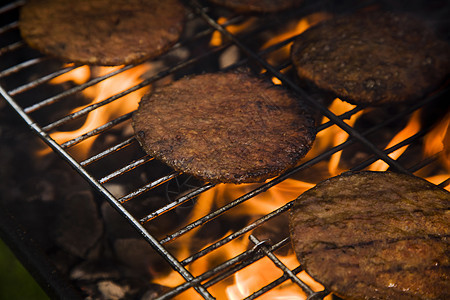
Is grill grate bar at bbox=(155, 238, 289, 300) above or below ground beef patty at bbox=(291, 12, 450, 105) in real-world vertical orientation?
below

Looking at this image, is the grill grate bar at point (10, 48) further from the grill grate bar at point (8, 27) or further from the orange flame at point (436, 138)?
the orange flame at point (436, 138)

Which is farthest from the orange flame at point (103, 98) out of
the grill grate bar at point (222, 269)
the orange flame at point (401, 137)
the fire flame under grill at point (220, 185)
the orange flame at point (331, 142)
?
the orange flame at point (401, 137)

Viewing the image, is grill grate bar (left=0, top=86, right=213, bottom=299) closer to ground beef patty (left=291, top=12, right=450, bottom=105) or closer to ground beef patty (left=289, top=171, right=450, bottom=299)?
ground beef patty (left=289, top=171, right=450, bottom=299)

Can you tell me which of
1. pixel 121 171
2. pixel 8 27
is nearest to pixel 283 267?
pixel 121 171

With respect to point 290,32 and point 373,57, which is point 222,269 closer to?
point 373,57

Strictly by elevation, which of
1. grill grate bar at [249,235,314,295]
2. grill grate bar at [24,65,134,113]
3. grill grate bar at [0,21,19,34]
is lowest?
grill grate bar at [249,235,314,295]

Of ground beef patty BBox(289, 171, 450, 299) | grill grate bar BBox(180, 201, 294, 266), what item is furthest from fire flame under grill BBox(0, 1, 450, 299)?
ground beef patty BBox(289, 171, 450, 299)
